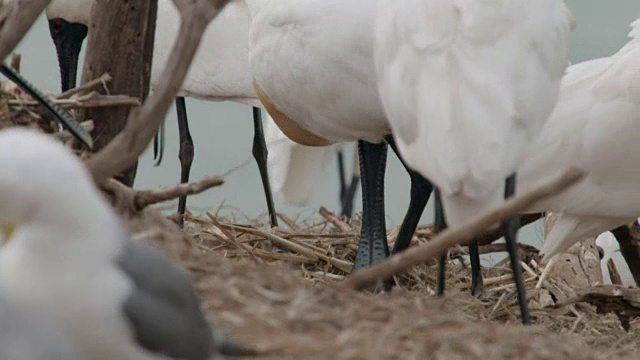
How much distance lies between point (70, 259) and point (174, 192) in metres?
1.08

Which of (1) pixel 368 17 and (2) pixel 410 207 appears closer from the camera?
(1) pixel 368 17

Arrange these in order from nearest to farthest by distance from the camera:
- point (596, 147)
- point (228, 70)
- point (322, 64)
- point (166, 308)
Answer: point (166, 308) < point (322, 64) < point (596, 147) < point (228, 70)

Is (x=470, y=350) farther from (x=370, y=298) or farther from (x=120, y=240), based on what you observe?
(x=120, y=240)

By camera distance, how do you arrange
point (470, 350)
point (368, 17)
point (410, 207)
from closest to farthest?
point (470, 350) → point (368, 17) → point (410, 207)

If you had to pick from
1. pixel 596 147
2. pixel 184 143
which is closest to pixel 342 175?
pixel 184 143

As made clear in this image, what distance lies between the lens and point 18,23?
4.12 meters

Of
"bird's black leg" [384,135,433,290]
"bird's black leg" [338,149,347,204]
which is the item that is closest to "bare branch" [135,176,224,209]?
"bird's black leg" [384,135,433,290]

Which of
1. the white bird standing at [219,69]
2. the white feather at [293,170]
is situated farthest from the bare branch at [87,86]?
the white feather at [293,170]

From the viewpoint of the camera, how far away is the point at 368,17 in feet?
18.5

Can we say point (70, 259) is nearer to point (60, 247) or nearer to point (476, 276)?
point (60, 247)

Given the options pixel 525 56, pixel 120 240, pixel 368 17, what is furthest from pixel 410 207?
pixel 120 240

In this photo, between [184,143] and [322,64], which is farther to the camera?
[184,143]

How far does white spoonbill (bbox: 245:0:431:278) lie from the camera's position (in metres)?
5.65

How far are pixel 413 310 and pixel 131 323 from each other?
93 cm
